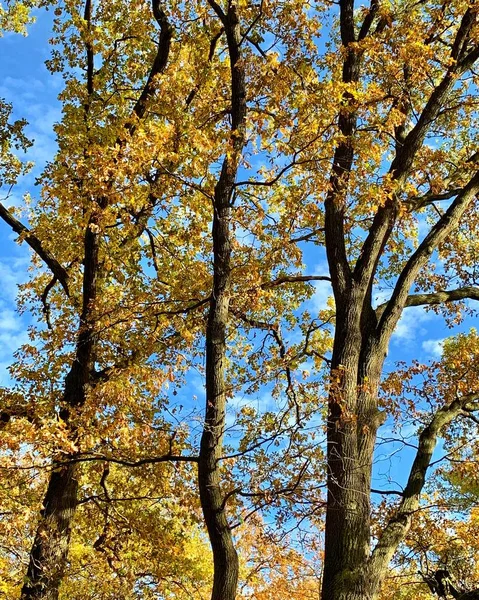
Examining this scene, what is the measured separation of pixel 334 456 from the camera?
19.7ft

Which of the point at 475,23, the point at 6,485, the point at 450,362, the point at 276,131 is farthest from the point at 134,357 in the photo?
the point at 475,23

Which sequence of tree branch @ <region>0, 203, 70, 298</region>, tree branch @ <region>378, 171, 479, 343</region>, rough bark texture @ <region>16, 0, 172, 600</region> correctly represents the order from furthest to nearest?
1. tree branch @ <region>0, 203, 70, 298</region>
2. rough bark texture @ <region>16, 0, 172, 600</region>
3. tree branch @ <region>378, 171, 479, 343</region>

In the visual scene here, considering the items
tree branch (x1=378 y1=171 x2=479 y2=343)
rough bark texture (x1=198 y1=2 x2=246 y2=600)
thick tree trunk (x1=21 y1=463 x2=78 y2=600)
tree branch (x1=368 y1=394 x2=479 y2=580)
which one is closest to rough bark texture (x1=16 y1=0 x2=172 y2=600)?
thick tree trunk (x1=21 y1=463 x2=78 y2=600)

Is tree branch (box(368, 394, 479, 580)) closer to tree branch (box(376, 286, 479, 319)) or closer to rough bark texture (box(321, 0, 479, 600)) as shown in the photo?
rough bark texture (box(321, 0, 479, 600))

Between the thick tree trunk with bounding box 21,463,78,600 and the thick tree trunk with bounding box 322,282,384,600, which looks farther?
the thick tree trunk with bounding box 21,463,78,600

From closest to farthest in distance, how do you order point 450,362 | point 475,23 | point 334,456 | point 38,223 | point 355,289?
point 334,456, point 355,289, point 475,23, point 450,362, point 38,223

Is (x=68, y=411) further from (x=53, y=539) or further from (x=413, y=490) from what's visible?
(x=413, y=490)

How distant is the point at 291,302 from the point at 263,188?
237 centimetres

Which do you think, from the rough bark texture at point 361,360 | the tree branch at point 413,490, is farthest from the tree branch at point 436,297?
the tree branch at point 413,490

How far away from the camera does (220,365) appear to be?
6.28m

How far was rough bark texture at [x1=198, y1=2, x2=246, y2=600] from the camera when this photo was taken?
554cm

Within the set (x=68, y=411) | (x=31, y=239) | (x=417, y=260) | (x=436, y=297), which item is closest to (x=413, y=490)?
(x=436, y=297)

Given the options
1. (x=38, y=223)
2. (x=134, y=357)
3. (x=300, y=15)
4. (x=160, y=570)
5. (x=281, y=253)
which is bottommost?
(x=160, y=570)

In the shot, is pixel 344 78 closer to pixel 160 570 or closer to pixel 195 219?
pixel 195 219
